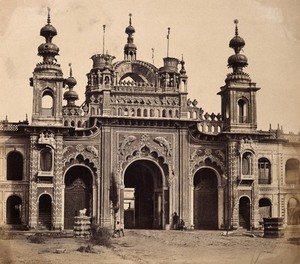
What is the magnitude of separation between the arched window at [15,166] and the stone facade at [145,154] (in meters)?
0.04

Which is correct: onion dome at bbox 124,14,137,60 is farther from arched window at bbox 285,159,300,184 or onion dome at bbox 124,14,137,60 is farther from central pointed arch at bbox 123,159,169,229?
arched window at bbox 285,159,300,184

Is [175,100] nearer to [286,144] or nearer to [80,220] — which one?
[286,144]

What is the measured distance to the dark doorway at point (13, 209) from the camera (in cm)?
3077

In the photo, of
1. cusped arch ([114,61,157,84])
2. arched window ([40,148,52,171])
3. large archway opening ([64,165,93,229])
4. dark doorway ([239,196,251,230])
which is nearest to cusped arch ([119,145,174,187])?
large archway opening ([64,165,93,229])

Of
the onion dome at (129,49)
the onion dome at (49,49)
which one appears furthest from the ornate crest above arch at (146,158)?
the onion dome at (129,49)

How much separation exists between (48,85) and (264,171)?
10.3m

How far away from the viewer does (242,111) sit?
107 ft

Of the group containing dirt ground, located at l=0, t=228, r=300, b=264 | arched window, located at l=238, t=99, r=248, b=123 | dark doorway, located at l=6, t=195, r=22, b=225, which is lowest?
dirt ground, located at l=0, t=228, r=300, b=264

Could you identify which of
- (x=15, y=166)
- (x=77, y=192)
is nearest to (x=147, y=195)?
(x=77, y=192)

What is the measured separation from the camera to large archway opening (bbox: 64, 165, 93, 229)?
3072cm

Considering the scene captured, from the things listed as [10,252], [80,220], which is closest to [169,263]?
[10,252]

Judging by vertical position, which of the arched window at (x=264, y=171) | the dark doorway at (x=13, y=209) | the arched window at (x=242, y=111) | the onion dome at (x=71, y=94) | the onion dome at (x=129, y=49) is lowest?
the dark doorway at (x=13, y=209)

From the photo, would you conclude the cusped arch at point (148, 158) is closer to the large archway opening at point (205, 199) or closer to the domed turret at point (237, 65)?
the large archway opening at point (205, 199)

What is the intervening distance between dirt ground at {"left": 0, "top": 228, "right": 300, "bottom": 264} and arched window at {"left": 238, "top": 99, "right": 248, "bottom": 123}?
258 inches
